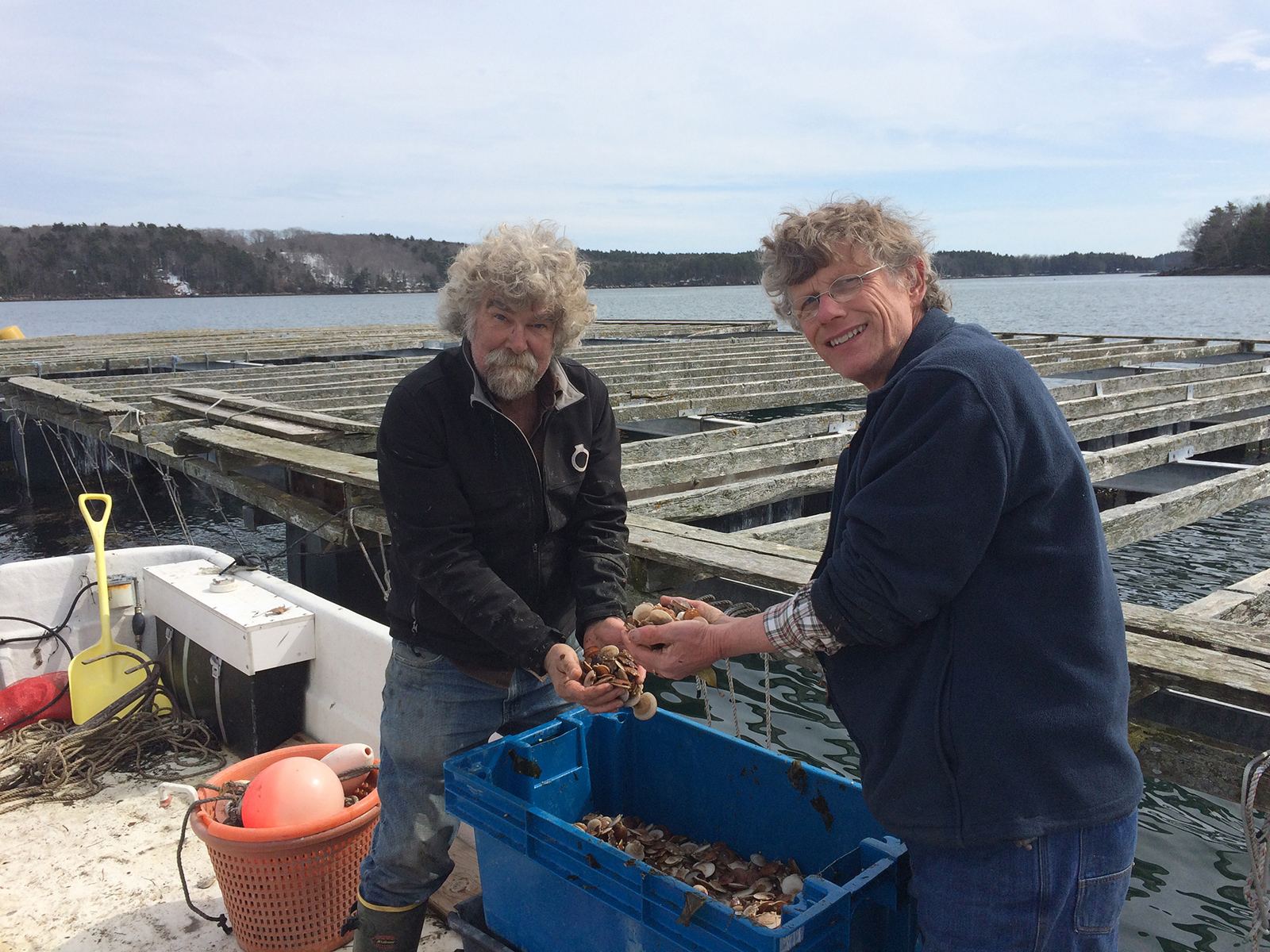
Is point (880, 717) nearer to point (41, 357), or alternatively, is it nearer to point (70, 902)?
point (70, 902)

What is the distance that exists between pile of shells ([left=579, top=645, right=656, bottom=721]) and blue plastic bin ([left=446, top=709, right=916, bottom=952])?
318mm

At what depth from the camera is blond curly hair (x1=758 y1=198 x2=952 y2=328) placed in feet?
6.48

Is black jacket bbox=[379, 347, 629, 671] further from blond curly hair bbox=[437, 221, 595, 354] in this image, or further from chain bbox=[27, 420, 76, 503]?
chain bbox=[27, 420, 76, 503]

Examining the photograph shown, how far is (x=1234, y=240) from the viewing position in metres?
101

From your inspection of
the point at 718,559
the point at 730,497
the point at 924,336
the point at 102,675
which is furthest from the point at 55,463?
the point at 924,336

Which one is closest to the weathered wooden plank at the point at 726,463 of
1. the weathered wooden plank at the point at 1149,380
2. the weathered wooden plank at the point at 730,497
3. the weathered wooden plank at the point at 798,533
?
the weathered wooden plank at the point at 730,497

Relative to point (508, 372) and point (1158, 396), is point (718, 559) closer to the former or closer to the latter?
point (508, 372)

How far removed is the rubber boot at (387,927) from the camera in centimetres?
277

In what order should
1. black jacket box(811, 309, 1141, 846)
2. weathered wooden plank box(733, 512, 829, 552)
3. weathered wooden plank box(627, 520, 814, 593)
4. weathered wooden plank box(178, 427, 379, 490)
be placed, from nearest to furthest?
black jacket box(811, 309, 1141, 846) → weathered wooden plank box(627, 520, 814, 593) → weathered wooden plank box(733, 512, 829, 552) → weathered wooden plank box(178, 427, 379, 490)

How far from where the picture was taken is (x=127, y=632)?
5.41 m

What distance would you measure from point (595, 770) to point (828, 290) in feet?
5.92

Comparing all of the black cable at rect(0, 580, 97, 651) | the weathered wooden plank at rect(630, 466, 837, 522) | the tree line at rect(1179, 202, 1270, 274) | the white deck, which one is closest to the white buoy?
the white deck

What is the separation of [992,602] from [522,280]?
1.56m

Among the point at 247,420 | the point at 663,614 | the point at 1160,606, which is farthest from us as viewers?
the point at 1160,606
